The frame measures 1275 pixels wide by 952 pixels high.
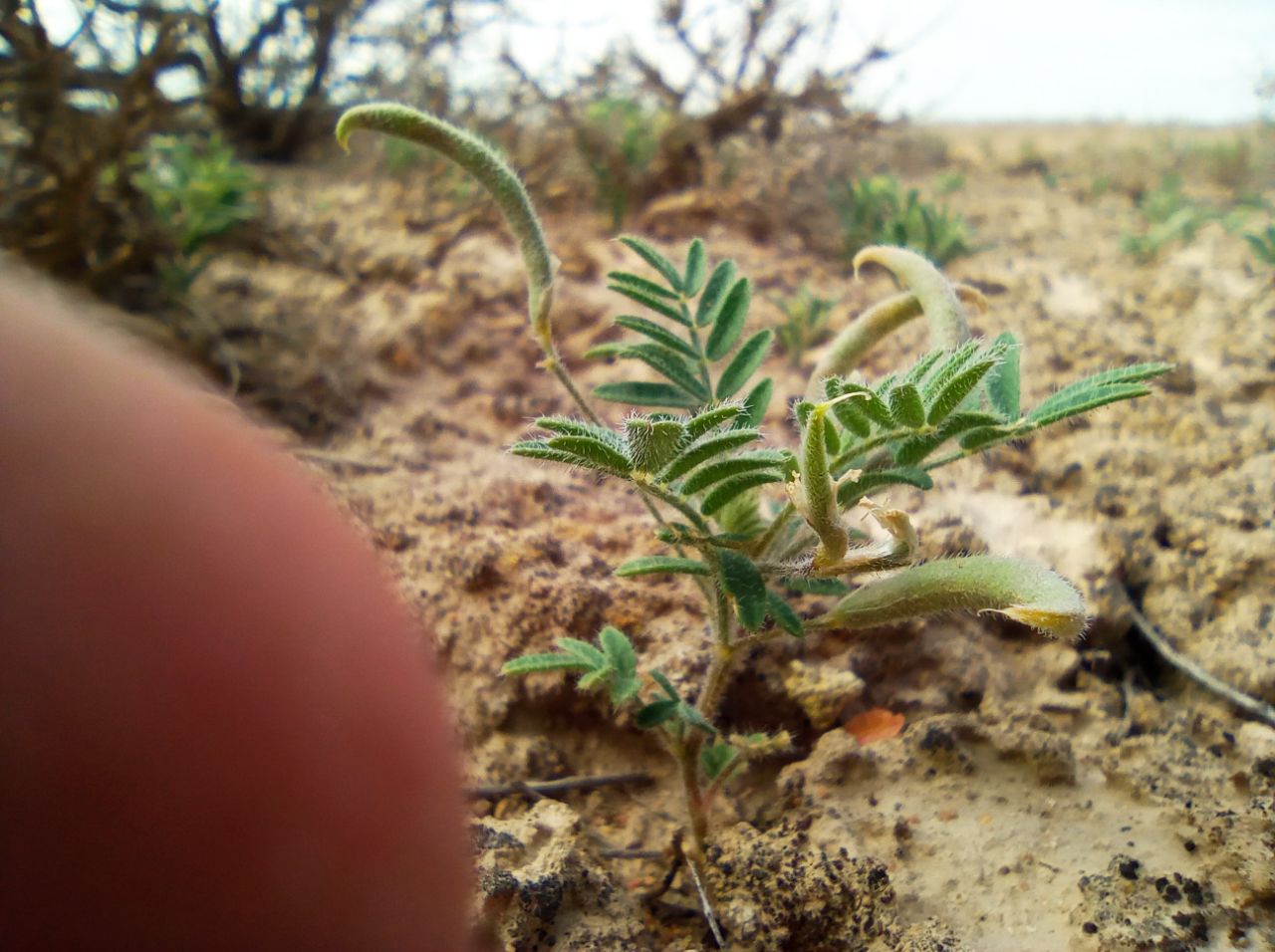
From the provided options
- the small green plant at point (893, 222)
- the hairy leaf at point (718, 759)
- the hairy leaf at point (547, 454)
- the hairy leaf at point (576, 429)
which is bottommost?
the hairy leaf at point (718, 759)

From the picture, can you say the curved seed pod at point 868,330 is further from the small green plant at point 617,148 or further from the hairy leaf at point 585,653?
the small green plant at point 617,148

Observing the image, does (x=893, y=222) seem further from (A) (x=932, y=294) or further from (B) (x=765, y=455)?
(B) (x=765, y=455)

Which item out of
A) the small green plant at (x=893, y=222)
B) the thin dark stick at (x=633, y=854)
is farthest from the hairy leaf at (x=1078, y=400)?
the small green plant at (x=893, y=222)

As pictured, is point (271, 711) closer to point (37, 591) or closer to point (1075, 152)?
point (37, 591)

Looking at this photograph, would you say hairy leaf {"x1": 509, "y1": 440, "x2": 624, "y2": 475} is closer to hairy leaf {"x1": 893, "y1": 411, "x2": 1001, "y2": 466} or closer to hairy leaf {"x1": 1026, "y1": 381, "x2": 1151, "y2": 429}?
hairy leaf {"x1": 893, "y1": 411, "x2": 1001, "y2": 466}

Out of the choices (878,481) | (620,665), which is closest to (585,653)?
(620,665)

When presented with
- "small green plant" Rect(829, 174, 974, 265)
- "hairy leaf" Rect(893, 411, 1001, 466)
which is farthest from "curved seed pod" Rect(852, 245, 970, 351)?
"small green plant" Rect(829, 174, 974, 265)
